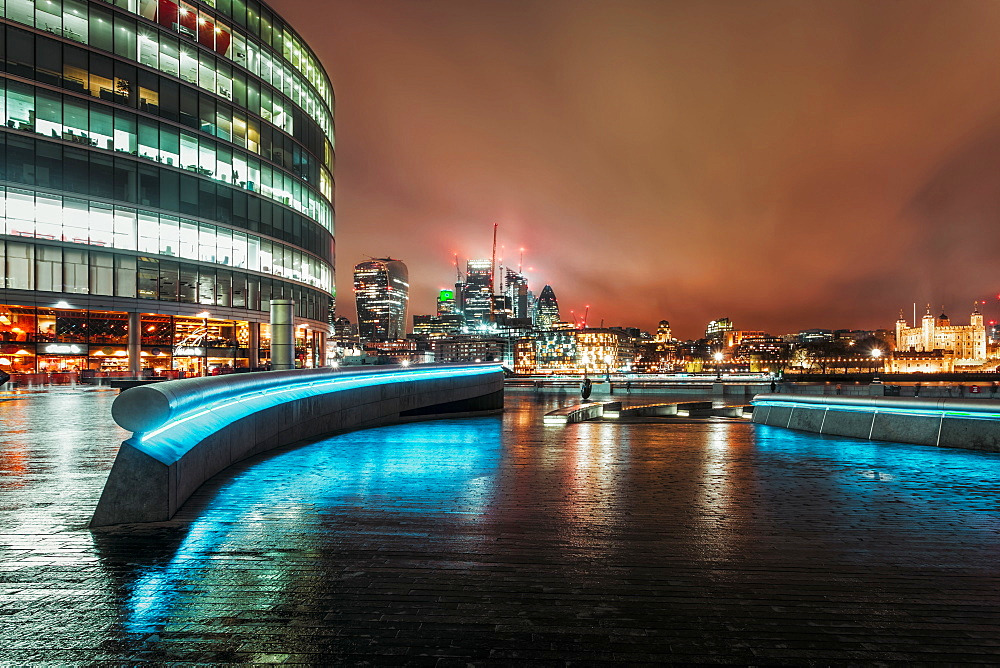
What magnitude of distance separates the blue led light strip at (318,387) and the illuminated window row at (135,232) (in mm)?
35931

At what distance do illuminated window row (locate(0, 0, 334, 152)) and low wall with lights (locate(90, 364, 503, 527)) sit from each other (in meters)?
43.9

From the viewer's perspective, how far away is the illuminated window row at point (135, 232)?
43188 millimetres

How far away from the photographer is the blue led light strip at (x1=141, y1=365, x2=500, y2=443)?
8.63 m

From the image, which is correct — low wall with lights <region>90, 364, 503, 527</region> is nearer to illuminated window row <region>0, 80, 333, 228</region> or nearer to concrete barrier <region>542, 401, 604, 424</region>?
concrete barrier <region>542, 401, 604, 424</region>

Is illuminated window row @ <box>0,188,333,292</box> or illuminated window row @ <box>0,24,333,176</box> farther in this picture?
illuminated window row @ <box>0,24,333,176</box>

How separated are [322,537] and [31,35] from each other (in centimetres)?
5539

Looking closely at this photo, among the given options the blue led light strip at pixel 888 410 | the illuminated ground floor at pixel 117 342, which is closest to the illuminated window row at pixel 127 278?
the illuminated ground floor at pixel 117 342

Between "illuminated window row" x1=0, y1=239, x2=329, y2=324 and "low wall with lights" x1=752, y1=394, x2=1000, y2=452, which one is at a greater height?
"illuminated window row" x1=0, y1=239, x2=329, y2=324

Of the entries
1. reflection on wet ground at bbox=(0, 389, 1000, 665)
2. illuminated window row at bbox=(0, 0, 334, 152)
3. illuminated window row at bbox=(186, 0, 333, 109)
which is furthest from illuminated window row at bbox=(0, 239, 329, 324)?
reflection on wet ground at bbox=(0, 389, 1000, 665)

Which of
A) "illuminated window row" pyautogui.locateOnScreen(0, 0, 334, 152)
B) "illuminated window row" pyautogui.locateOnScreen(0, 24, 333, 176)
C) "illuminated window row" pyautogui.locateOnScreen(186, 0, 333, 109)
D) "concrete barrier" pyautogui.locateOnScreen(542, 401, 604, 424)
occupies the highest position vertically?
"illuminated window row" pyautogui.locateOnScreen(186, 0, 333, 109)

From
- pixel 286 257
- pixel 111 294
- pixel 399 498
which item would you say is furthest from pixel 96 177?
pixel 399 498

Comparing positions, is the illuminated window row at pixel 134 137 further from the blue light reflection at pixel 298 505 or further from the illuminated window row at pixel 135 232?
the blue light reflection at pixel 298 505

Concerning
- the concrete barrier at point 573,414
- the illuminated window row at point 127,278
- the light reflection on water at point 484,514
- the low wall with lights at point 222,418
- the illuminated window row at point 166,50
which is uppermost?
the illuminated window row at point 166,50

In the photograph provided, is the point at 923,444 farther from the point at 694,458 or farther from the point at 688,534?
the point at 688,534
